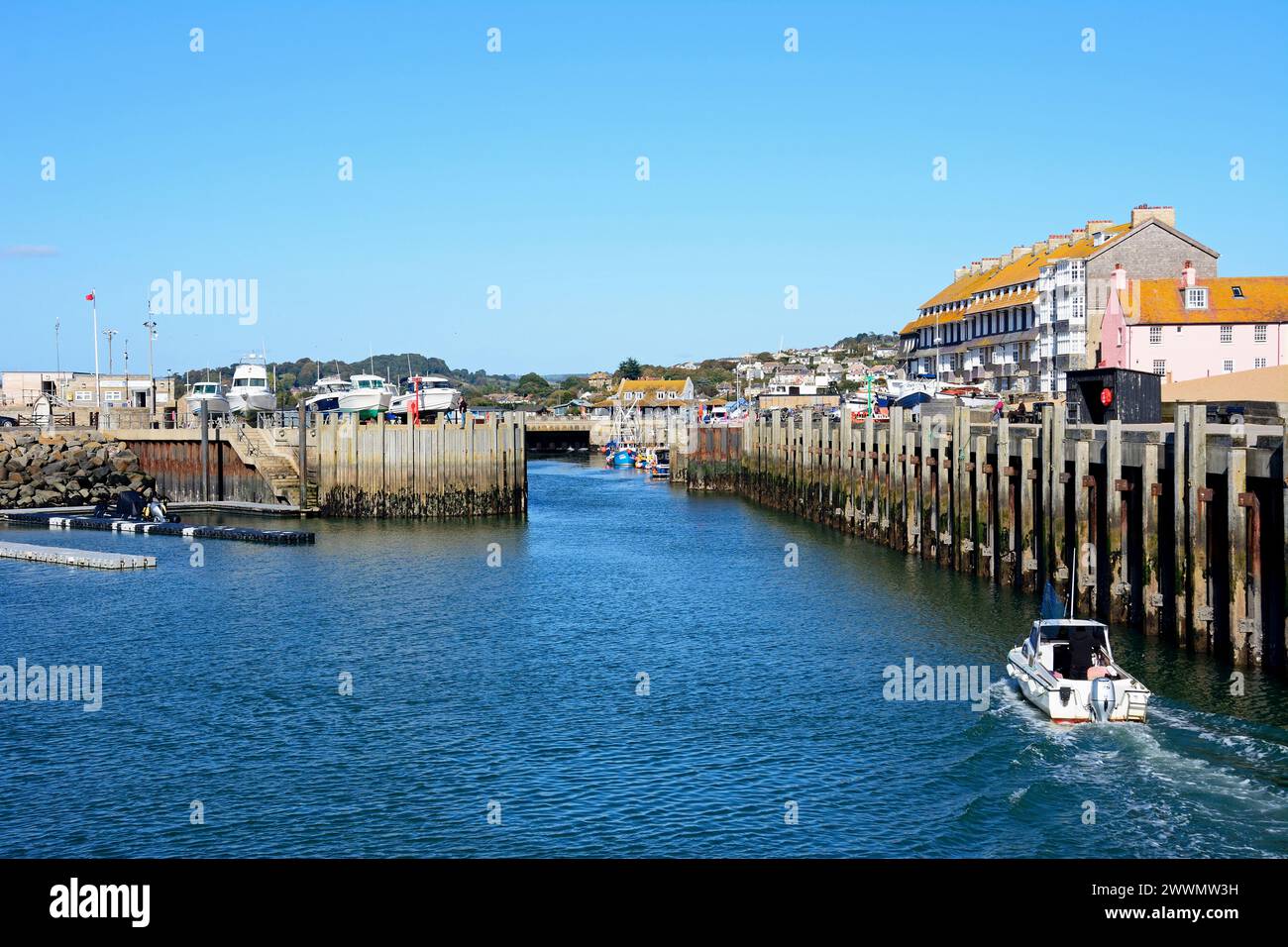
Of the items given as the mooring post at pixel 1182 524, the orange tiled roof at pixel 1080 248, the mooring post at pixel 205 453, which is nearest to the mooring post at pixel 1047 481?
the mooring post at pixel 1182 524

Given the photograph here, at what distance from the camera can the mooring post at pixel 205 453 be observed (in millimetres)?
73812

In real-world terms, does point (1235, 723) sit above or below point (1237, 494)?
below

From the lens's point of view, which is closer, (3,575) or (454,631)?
(454,631)

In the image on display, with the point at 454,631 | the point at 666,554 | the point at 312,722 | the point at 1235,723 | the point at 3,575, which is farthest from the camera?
the point at 666,554

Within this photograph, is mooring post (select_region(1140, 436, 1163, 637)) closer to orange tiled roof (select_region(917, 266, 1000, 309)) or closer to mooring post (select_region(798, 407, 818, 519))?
mooring post (select_region(798, 407, 818, 519))

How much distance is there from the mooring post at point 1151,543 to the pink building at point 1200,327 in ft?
143

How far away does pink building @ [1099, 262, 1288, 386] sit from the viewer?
70812 mm

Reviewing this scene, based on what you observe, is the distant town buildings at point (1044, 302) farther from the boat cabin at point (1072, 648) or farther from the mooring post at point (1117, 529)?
the boat cabin at point (1072, 648)

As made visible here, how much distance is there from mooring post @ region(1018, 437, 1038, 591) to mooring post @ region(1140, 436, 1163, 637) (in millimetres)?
7410

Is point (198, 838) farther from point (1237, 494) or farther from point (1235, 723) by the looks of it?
point (1237, 494)
